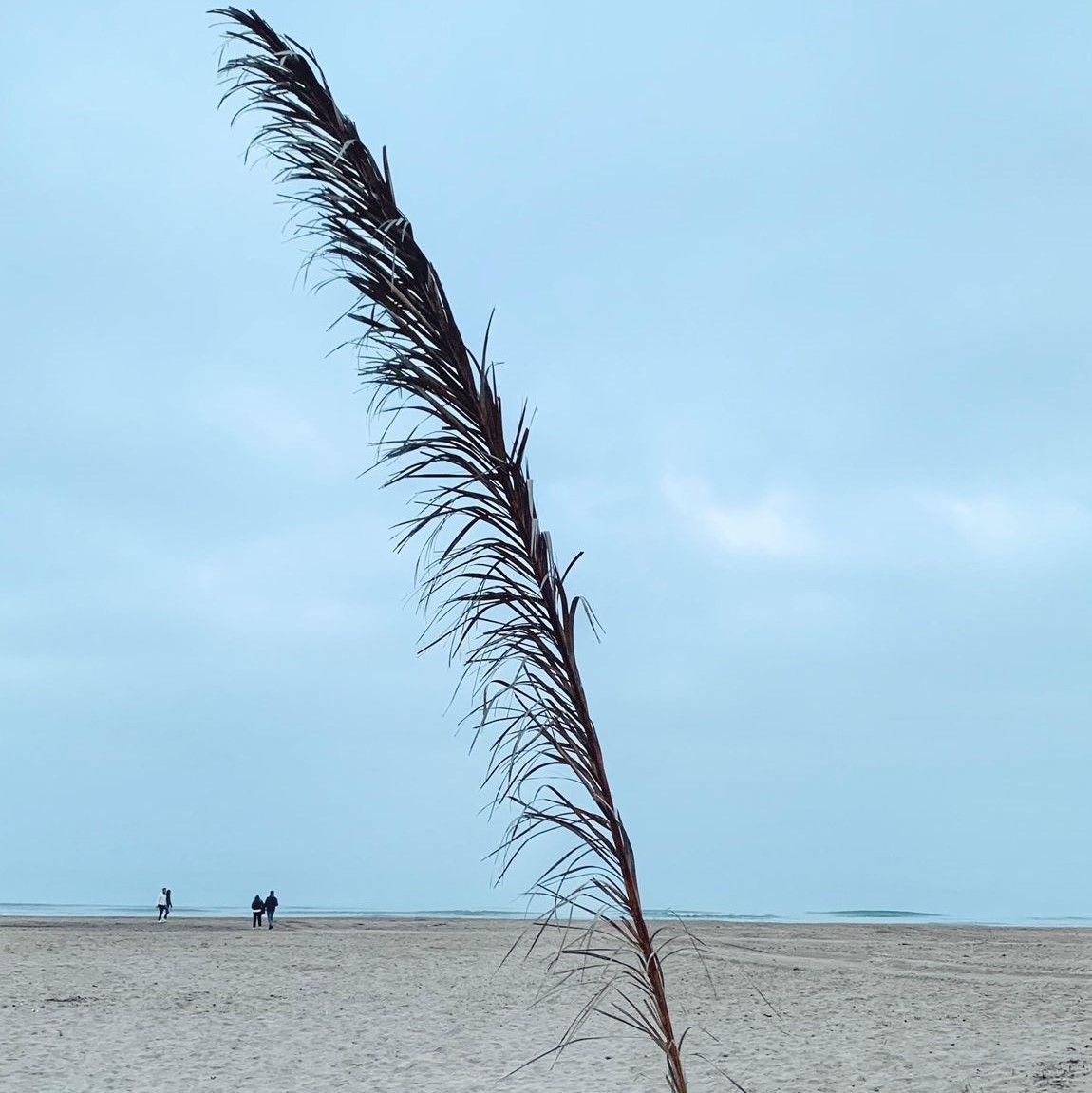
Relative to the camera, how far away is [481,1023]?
55.5ft

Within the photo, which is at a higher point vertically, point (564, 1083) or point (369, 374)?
point (369, 374)

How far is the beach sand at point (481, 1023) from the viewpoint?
42.5 feet

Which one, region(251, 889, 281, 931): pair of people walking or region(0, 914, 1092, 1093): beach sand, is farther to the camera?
region(251, 889, 281, 931): pair of people walking

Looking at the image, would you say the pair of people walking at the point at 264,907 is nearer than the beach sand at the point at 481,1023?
No

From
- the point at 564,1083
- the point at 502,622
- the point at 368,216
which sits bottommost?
the point at 564,1083

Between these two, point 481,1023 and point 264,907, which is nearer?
point 481,1023

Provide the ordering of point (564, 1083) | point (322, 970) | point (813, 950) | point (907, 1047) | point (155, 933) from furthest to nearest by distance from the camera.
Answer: point (155, 933), point (813, 950), point (322, 970), point (907, 1047), point (564, 1083)

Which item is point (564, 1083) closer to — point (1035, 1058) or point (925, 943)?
point (1035, 1058)

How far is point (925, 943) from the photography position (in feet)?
107

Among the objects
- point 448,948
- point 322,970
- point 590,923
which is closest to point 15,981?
point 322,970

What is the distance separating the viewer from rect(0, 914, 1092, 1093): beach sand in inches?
510

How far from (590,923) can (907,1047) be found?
13319mm

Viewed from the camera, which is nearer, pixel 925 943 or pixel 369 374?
pixel 369 374

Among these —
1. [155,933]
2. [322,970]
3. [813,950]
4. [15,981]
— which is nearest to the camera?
[15,981]
